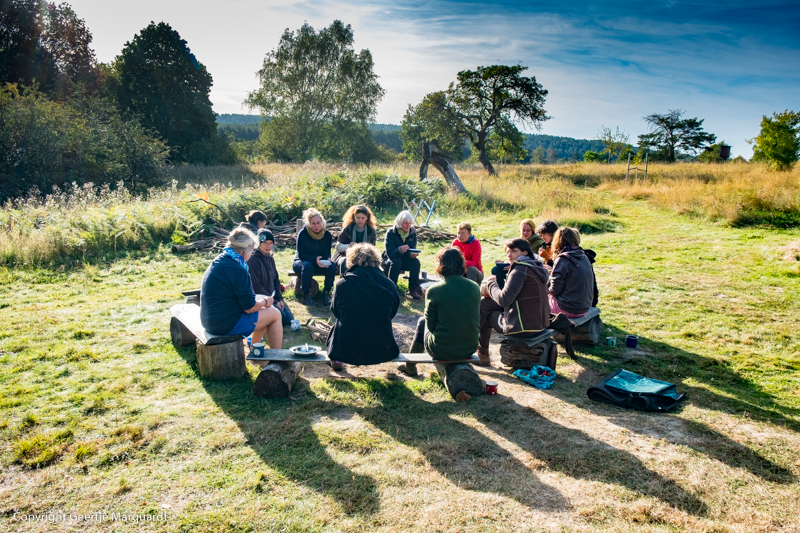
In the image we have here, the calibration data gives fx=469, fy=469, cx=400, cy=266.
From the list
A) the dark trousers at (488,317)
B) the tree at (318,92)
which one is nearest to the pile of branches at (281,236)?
the dark trousers at (488,317)

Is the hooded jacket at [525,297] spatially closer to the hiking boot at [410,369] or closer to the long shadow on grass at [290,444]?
the hiking boot at [410,369]

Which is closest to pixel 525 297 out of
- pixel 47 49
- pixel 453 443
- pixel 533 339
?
pixel 533 339

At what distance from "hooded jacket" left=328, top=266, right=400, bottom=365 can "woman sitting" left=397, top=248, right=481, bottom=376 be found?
0.44 m

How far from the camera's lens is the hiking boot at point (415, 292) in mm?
7703

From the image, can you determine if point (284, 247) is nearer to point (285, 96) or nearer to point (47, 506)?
point (47, 506)

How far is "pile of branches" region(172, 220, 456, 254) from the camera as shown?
10.7m

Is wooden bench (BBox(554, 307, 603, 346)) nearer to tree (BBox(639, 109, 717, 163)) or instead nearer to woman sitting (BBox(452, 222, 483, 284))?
woman sitting (BBox(452, 222, 483, 284))

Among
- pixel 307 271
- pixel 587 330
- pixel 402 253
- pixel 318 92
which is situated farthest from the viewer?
pixel 318 92

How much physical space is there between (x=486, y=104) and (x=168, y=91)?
2140cm

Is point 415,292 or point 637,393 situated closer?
point 637,393

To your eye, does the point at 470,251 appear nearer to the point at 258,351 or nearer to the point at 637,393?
the point at 637,393

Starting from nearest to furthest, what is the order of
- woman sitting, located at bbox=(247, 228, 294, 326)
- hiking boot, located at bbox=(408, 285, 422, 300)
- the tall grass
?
woman sitting, located at bbox=(247, 228, 294, 326) < hiking boot, located at bbox=(408, 285, 422, 300) < the tall grass

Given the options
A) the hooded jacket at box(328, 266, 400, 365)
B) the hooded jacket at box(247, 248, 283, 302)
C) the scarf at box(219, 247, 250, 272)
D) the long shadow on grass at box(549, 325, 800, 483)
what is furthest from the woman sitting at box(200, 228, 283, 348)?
the long shadow on grass at box(549, 325, 800, 483)

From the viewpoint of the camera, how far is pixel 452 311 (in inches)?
173
